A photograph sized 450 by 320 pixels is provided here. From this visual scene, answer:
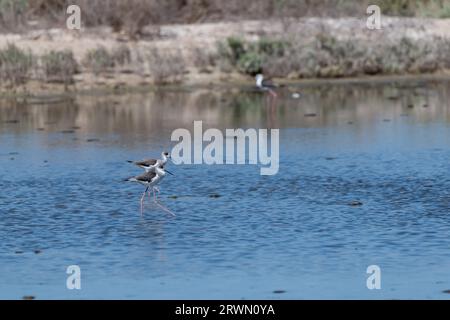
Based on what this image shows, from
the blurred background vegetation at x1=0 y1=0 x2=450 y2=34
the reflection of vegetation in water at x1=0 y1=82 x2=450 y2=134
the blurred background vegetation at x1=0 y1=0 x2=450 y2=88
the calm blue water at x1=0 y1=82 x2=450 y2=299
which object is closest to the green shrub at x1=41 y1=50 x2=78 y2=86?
the blurred background vegetation at x1=0 y1=0 x2=450 y2=88

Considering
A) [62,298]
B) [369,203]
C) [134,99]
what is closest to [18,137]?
[134,99]

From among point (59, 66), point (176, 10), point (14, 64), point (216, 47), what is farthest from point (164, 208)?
point (176, 10)

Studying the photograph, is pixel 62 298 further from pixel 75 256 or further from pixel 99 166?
pixel 99 166

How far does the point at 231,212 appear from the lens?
1584cm

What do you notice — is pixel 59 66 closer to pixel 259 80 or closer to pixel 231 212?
pixel 259 80

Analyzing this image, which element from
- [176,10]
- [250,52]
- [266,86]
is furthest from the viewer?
[176,10]

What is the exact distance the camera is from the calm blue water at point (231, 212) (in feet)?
40.0

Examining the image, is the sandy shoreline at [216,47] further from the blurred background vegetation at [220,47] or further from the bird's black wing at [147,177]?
the bird's black wing at [147,177]

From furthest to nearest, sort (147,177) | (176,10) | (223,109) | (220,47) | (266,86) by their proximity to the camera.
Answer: (176,10), (220,47), (266,86), (223,109), (147,177)

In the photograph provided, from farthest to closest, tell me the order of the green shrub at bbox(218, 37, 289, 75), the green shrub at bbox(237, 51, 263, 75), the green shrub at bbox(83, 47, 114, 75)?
the green shrub at bbox(237, 51, 263, 75)
the green shrub at bbox(218, 37, 289, 75)
the green shrub at bbox(83, 47, 114, 75)

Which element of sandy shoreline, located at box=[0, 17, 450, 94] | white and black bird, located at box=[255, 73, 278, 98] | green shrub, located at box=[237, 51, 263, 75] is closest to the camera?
white and black bird, located at box=[255, 73, 278, 98]

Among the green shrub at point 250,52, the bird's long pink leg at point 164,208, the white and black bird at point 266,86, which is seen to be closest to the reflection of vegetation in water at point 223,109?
the white and black bird at point 266,86

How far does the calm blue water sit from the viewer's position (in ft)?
40.0

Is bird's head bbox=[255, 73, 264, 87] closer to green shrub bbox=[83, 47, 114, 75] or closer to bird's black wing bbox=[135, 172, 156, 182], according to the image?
green shrub bbox=[83, 47, 114, 75]
